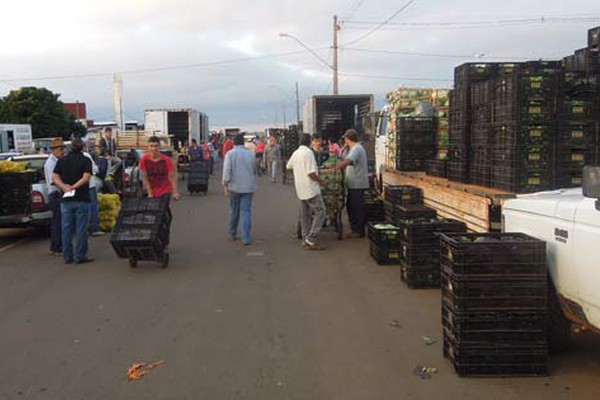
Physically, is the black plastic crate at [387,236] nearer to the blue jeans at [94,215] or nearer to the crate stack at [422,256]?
the crate stack at [422,256]

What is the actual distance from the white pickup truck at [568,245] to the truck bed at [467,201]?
2045mm

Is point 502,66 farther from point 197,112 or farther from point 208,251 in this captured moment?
point 197,112

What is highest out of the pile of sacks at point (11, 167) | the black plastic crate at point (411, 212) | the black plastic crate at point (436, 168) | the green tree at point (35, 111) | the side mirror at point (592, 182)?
the green tree at point (35, 111)

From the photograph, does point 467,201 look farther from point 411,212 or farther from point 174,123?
point 174,123

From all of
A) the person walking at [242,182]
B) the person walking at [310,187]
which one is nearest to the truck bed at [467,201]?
the person walking at [310,187]

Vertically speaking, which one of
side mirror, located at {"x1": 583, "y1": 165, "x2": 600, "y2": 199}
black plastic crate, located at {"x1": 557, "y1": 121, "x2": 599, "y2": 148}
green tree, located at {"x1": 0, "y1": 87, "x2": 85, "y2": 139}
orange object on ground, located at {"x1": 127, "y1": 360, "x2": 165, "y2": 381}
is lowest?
orange object on ground, located at {"x1": 127, "y1": 360, "x2": 165, "y2": 381}

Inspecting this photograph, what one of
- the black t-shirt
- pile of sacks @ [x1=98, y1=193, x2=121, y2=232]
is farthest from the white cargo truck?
the black t-shirt

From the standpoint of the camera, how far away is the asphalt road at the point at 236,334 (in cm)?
518

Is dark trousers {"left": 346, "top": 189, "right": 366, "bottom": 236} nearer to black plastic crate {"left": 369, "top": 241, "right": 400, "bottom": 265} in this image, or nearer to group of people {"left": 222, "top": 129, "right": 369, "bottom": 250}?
group of people {"left": 222, "top": 129, "right": 369, "bottom": 250}

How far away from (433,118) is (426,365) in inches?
340

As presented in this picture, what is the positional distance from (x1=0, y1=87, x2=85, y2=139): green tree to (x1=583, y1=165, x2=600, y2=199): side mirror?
193ft

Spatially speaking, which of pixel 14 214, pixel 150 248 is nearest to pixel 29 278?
pixel 150 248

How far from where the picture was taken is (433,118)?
1362cm

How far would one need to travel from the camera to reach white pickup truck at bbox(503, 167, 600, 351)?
4582 millimetres
